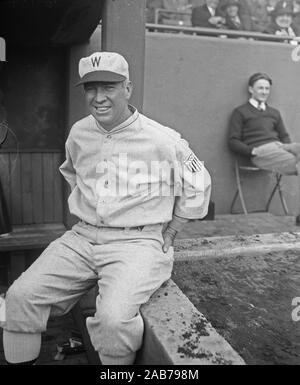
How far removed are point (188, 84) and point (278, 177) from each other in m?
1.76

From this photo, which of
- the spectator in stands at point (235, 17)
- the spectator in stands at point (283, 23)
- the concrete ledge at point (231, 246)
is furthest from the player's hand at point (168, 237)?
the spectator in stands at point (283, 23)

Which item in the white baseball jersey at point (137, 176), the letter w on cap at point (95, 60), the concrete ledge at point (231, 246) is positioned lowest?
the concrete ledge at point (231, 246)

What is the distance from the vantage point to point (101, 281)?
8.11 ft

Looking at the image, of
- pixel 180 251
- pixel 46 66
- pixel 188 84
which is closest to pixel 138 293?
pixel 180 251

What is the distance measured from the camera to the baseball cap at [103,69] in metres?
2.51

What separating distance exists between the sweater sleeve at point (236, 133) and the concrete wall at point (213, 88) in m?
0.16

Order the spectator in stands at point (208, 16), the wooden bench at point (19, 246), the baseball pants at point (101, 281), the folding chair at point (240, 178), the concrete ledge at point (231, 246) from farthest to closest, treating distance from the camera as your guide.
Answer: the spectator in stands at point (208, 16)
the folding chair at point (240, 178)
the wooden bench at point (19, 246)
the concrete ledge at point (231, 246)
the baseball pants at point (101, 281)

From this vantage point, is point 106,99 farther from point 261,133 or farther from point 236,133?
point 261,133

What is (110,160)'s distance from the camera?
2689 mm

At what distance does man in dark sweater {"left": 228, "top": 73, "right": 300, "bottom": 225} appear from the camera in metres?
5.74

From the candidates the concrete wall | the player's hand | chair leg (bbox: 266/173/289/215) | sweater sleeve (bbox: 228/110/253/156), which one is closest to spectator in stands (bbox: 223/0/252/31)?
the concrete wall

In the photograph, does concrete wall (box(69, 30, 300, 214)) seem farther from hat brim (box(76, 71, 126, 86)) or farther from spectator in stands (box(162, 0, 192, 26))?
hat brim (box(76, 71, 126, 86))

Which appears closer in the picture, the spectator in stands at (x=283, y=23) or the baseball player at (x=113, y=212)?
the baseball player at (x=113, y=212)

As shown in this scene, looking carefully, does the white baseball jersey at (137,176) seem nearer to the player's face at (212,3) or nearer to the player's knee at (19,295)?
the player's knee at (19,295)
